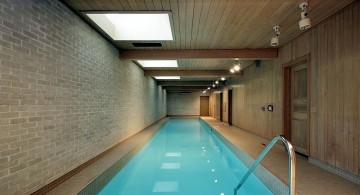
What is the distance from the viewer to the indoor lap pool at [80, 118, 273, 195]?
12.9 feet

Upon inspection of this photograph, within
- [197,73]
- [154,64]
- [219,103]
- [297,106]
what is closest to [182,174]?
[297,106]

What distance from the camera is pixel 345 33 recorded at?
351 cm

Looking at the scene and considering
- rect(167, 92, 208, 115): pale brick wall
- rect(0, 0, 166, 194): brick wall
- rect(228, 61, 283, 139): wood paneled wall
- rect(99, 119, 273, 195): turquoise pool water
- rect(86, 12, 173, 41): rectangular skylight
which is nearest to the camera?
rect(0, 0, 166, 194): brick wall

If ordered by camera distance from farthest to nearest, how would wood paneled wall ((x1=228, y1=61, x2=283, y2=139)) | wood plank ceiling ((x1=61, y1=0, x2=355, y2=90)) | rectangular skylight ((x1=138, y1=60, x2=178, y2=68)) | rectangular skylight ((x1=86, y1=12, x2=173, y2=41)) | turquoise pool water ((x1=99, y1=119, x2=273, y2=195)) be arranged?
rectangular skylight ((x1=138, y1=60, x2=178, y2=68)) → wood paneled wall ((x1=228, y1=61, x2=283, y2=139)) → rectangular skylight ((x1=86, y1=12, x2=173, y2=41)) → turquoise pool water ((x1=99, y1=119, x2=273, y2=195)) → wood plank ceiling ((x1=61, y1=0, x2=355, y2=90))

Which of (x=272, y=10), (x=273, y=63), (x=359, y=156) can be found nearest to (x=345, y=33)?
(x=272, y=10)

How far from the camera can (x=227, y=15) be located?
3740 mm

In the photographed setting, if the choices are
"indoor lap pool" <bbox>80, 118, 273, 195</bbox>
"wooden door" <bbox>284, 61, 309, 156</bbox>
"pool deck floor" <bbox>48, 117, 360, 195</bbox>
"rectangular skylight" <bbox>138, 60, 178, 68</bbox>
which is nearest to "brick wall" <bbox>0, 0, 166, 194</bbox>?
"pool deck floor" <bbox>48, 117, 360, 195</bbox>

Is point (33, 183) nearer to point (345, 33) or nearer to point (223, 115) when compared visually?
point (345, 33)

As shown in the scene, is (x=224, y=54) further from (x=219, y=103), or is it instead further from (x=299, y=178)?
(x=219, y=103)

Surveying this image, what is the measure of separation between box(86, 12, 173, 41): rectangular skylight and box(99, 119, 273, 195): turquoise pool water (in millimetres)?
2794

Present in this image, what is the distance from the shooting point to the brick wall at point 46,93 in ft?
7.80

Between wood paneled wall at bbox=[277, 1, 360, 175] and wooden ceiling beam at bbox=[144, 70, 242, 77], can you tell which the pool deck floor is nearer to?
wood paneled wall at bbox=[277, 1, 360, 175]

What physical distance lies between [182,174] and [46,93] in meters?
2.94

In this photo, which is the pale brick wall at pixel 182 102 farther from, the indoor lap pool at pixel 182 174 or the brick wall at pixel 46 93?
the brick wall at pixel 46 93
